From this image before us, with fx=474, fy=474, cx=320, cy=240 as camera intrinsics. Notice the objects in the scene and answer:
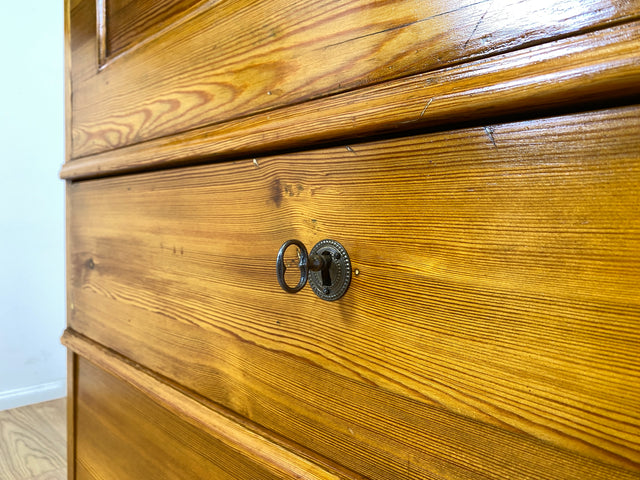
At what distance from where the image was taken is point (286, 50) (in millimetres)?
326

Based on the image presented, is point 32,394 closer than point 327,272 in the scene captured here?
No

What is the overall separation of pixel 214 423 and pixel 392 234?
0.23m

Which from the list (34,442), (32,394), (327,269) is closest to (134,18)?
(327,269)

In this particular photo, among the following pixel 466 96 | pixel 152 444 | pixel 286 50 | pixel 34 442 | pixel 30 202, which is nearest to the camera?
pixel 466 96

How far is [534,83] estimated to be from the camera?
201 millimetres

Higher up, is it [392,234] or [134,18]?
[134,18]

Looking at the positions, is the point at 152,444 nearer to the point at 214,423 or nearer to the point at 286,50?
the point at 214,423

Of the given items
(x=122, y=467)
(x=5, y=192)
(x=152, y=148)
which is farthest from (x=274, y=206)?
(x=5, y=192)

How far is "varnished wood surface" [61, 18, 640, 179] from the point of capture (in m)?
0.18

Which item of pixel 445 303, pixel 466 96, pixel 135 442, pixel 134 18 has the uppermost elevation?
pixel 134 18

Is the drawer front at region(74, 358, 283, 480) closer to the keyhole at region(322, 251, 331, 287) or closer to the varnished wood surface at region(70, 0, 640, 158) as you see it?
the keyhole at region(322, 251, 331, 287)

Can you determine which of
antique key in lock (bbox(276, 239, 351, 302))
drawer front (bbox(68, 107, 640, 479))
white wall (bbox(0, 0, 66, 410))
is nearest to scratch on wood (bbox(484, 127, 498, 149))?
drawer front (bbox(68, 107, 640, 479))

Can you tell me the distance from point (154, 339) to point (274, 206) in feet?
0.74

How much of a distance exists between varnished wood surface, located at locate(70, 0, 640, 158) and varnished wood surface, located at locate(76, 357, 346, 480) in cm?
24
